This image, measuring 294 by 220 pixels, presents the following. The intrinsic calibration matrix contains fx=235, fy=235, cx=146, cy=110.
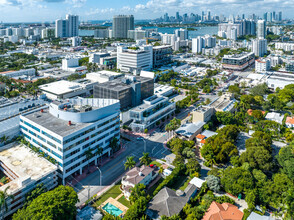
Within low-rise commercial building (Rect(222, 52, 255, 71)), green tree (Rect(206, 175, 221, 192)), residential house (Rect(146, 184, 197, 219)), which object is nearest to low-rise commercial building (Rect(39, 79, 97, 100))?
residential house (Rect(146, 184, 197, 219))

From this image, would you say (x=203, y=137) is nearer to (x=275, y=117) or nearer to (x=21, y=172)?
(x=275, y=117)

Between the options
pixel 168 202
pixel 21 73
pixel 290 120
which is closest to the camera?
pixel 168 202

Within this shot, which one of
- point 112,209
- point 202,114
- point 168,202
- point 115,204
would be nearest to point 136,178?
point 115,204

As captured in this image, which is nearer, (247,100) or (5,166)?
(5,166)

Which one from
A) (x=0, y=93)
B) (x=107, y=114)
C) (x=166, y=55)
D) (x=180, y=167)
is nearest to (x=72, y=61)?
(x=0, y=93)

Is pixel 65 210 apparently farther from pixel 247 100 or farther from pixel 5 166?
pixel 247 100

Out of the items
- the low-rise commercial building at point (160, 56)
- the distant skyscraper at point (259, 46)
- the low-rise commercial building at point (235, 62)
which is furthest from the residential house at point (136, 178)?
the distant skyscraper at point (259, 46)
